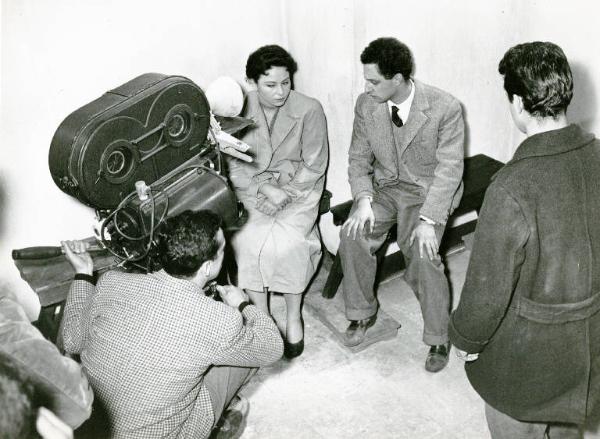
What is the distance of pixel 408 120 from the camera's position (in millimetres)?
2904

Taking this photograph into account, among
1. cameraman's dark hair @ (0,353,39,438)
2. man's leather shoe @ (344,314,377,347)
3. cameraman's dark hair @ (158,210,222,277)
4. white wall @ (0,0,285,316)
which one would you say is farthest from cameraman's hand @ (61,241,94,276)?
man's leather shoe @ (344,314,377,347)

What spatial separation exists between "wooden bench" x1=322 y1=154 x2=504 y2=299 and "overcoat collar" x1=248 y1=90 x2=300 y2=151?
20.8 inches

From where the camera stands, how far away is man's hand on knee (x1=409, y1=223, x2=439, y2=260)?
112 inches

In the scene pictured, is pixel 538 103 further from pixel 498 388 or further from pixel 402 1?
pixel 402 1

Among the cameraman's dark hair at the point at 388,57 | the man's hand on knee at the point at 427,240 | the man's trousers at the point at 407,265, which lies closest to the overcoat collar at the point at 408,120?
the cameraman's dark hair at the point at 388,57

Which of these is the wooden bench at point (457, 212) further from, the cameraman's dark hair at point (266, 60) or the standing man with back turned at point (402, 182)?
the cameraman's dark hair at point (266, 60)

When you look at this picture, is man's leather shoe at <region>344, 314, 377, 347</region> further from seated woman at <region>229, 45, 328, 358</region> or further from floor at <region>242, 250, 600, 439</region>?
seated woman at <region>229, 45, 328, 358</region>

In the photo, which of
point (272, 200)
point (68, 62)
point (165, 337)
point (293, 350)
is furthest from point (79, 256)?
point (293, 350)

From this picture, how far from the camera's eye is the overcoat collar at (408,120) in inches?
113

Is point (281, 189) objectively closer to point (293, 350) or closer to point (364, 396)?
point (293, 350)

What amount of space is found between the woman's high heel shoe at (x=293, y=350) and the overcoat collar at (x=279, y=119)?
41.9 inches

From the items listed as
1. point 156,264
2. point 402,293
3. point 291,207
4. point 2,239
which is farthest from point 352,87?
point 2,239

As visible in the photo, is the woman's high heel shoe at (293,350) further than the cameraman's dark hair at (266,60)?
Yes

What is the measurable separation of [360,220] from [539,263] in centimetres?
134
